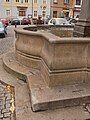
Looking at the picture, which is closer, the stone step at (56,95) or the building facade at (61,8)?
the stone step at (56,95)

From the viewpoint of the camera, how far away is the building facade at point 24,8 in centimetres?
4197

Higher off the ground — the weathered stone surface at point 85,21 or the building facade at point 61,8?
the building facade at point 61,8

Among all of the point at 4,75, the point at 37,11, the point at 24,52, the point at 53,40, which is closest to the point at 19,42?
the point at 24,52

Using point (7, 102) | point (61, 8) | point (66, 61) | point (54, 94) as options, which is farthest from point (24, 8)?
point (54, 94)

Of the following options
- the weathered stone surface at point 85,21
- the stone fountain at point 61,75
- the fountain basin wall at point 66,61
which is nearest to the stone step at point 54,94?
the stone fountain at point 61,75

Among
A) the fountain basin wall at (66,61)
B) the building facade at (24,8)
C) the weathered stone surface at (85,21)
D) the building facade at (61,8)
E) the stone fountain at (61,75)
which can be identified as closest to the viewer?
the stone fountain at (61,75)

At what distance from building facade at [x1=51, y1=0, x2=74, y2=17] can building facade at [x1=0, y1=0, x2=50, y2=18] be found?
1.81 metres

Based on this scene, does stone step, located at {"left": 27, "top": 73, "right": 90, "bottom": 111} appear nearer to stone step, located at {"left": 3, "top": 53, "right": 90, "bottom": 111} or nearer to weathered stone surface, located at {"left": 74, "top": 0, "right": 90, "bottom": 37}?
stone step, located at {"left": 3, "top": 53, "right": 90, "bottom": 111}

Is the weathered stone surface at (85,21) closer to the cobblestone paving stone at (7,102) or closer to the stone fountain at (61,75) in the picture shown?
the stone fountain at (61,75)

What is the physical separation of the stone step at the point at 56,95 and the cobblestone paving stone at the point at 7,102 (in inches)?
18.9

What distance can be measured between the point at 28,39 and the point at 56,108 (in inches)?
88.4

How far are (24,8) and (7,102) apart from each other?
41.8 metres

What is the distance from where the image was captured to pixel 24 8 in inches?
1698

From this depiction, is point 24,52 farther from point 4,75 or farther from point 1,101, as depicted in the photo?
point 1,101
